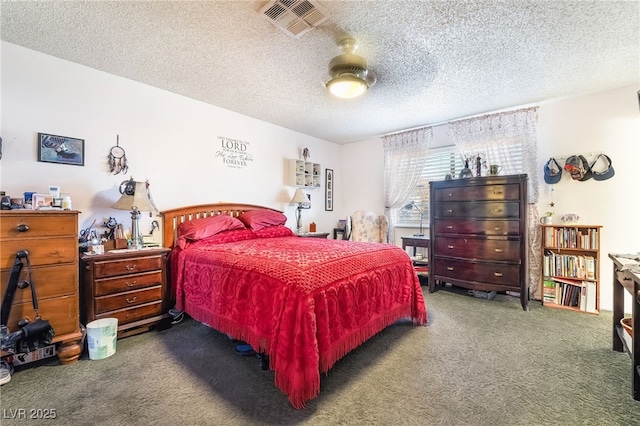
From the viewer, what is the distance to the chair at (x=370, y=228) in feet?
15.1

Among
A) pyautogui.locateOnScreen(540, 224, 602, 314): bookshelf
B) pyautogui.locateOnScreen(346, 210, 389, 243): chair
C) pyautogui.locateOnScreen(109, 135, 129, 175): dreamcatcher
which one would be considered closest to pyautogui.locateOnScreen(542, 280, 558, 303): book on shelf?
pyautogui.locateOnScreen(540, 224, 602, 314): bookshelf

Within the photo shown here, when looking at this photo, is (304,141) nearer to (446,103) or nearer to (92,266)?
(446,103)

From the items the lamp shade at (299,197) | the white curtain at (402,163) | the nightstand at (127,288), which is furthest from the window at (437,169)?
the nightstand at (127,288)

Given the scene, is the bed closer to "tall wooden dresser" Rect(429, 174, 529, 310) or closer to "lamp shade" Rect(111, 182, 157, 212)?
"lamp shade" Rect(111, 182, 157, 212)

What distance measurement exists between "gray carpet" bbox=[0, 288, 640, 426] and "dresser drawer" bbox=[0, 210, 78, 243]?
3.19 ft

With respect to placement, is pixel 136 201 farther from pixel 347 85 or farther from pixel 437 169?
pixel 437 169

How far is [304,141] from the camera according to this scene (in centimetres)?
493

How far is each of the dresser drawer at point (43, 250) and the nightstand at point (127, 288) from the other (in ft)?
0.63

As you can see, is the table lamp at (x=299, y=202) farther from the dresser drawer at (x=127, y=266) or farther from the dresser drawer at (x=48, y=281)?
the dresser drawer at (x=48, y=281)

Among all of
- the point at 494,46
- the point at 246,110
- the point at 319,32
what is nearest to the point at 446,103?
the point at 494,46

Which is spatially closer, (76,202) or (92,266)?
(92,266)

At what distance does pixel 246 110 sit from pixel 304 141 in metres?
1.35

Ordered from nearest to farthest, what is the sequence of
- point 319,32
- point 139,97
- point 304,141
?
point 319,32, point 139,97, point 304,141

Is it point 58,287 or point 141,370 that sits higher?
point 58,287
